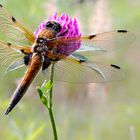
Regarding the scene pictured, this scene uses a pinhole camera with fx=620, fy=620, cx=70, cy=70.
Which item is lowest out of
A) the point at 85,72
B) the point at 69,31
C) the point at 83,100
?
the point at 83,100

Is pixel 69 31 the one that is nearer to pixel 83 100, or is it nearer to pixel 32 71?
pixel 32 71

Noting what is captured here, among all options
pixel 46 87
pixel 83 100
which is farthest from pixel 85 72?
pixel 83 100

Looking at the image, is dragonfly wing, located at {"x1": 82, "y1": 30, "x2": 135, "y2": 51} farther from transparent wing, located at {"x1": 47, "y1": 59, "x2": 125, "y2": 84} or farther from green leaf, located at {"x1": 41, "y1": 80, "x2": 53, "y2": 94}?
green leaf, located at {"x1": 41, "y1": 80, "x2": 53, "y2": 94}

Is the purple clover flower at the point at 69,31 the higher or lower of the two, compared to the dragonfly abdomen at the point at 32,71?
higher

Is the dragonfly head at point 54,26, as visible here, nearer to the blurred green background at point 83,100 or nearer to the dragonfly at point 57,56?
the dragonfly at point 57,56

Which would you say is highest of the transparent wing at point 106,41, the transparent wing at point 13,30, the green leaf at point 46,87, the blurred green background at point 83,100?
the transparent wing at point 13,30

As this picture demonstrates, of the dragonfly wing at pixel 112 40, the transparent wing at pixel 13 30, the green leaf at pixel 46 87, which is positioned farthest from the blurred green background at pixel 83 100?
the green leaf at pixel 46 87

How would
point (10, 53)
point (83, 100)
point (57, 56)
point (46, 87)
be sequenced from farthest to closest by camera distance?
point (83, 100) → point (10, 53) → point (57, 56) → point (46, 87)
